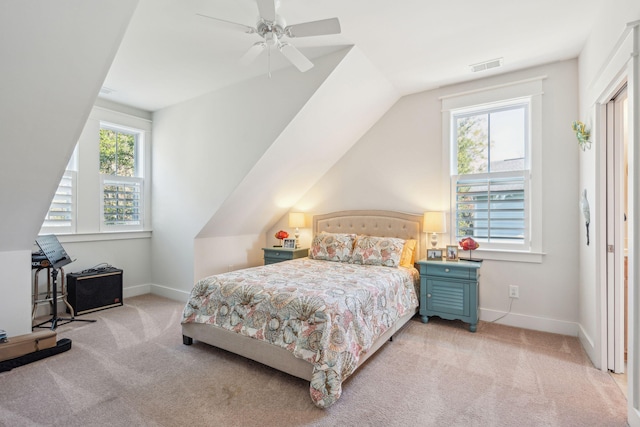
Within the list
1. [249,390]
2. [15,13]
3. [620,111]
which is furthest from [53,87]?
[620,111]

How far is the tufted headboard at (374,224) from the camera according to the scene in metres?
4.07

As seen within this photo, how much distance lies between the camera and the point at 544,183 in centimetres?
339

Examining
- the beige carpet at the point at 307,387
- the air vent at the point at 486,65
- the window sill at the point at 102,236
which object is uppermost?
the air vent at the point at 486,65

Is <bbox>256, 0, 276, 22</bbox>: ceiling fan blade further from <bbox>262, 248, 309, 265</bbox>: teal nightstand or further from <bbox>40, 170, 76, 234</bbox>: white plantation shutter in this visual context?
<bbox>40, 170, 76, 234</bbox>: white plantation shutter

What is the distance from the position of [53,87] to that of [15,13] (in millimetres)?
459

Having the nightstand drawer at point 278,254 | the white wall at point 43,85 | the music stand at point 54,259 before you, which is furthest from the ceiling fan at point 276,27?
the music stand at point 54,259

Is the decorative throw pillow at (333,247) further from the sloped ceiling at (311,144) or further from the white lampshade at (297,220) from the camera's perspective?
the sloped ceiling at (311,144)

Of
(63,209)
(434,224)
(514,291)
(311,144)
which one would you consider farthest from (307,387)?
(63,209)

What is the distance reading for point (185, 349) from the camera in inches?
114

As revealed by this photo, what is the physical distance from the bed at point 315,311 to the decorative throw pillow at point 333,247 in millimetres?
82

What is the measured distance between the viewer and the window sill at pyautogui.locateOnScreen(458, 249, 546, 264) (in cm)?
341

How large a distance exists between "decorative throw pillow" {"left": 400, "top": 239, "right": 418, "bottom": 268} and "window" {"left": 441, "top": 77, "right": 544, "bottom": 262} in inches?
20.0

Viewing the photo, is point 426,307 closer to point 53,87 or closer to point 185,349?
point 185,349

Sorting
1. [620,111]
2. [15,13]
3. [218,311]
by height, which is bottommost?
[218,311]
